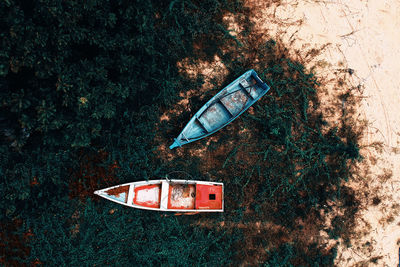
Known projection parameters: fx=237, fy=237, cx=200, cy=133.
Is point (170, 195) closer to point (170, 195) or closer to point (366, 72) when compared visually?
point (170, 195)

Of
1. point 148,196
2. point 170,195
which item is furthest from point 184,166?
point 148,196

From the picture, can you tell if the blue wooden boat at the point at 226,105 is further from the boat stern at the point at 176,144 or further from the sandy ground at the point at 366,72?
the sandy ground at the point at 366,72

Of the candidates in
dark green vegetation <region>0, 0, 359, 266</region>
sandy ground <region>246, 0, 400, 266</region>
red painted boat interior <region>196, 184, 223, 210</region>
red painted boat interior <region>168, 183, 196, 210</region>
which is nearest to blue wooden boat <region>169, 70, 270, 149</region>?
dark green vegetation <region>0, 0, 359, 266</region>

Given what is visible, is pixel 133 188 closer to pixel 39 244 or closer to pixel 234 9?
pixel 39 244

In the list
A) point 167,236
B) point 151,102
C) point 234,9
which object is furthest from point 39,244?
point 234,9

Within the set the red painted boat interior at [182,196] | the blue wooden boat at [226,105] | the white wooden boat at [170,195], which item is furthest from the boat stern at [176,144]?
the red painted boat interior at [182,196]
